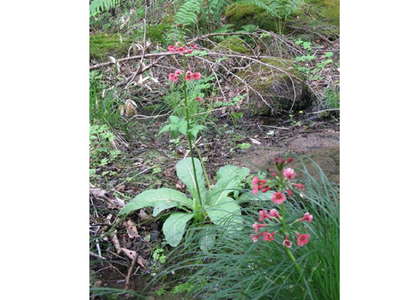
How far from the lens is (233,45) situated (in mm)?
1900

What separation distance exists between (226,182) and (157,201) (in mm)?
235

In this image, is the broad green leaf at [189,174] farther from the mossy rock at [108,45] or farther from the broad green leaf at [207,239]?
the mossy rock at [108,45]

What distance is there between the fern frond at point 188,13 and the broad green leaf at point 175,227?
0.71 metres

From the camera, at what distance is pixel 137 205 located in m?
1.52

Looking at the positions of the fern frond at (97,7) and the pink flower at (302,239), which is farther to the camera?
the fern frond at (97,7)

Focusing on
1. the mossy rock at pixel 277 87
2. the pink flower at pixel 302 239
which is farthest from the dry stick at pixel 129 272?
the mossy rock at pixel 277 87

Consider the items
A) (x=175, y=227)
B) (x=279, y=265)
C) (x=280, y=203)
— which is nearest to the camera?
(x=280, y=203)

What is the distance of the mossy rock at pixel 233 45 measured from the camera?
6.03ft

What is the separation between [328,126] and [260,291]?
24.5 inches

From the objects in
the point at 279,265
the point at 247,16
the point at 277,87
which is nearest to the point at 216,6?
the point at 247,16

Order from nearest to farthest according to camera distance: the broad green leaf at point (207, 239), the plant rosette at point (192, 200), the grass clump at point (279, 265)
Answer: the grass clump at point (279, 265)
the broad green leaf at point (207, 239)
the plant rosette at point (192, 200)

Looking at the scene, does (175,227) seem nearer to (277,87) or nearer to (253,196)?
(253,196)

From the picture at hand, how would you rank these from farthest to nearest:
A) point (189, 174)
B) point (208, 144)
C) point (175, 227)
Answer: point (208, 144), point (189, 174), point (175, 227)
